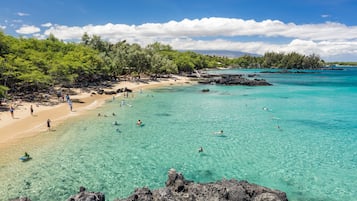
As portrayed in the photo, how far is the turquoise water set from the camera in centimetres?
2070

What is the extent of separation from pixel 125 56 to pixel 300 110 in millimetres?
59148

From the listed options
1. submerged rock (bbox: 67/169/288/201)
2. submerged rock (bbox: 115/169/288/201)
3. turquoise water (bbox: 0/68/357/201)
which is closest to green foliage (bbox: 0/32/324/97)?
turquoise water (bbox: 0/68/357/201)

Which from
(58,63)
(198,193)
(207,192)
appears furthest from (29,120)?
(207,192)

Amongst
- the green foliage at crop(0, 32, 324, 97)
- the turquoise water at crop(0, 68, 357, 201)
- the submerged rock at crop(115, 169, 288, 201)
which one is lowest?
the turquoise water at crop(0, 68, 357, 201)

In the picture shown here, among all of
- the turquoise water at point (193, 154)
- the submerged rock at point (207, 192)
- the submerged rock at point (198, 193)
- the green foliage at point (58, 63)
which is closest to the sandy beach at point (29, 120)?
the turquoise water at point (193, 154)

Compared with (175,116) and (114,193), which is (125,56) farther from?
(114,193)

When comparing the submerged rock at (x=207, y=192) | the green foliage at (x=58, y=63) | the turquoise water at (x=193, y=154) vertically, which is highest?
the green foliage at (x=58, y=63)

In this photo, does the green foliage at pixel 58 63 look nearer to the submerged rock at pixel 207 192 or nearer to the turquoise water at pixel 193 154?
the turquoise water at pixel 193 154

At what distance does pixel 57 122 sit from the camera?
3844 cm

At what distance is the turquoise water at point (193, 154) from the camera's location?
20703 millimetres

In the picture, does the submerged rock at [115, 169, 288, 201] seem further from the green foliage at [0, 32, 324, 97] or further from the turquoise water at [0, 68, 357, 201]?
the green foliage at [0, 32, 324, 97]

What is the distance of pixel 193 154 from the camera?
27391 mm

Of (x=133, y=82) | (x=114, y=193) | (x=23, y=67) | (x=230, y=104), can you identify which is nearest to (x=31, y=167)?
(x=114, y=193)

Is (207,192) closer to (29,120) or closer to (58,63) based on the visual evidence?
(29,120)
